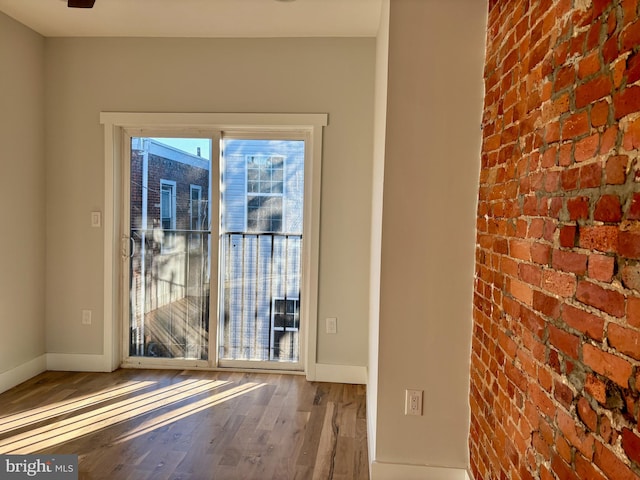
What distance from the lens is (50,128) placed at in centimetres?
323

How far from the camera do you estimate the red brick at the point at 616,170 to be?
2.81 ft

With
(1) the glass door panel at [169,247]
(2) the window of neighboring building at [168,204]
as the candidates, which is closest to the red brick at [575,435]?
(1) the glass door panel at [169,247]

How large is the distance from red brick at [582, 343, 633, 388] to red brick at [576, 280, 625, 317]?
0.09 metres

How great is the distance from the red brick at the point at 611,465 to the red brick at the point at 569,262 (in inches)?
15.2

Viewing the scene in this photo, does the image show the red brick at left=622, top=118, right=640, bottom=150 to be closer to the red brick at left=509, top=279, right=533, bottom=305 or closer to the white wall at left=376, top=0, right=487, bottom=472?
the red brick at left=509, top=279, right=533, bottom=305

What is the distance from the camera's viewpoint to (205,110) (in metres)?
3.15

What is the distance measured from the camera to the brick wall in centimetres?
84

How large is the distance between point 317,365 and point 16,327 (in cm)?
223

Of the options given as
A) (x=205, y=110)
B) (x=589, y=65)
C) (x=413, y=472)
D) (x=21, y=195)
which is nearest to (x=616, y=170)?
(x=589, y=65)

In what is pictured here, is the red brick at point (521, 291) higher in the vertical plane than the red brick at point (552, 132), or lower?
lower

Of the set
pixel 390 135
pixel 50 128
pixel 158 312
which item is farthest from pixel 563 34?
pixel 50 128

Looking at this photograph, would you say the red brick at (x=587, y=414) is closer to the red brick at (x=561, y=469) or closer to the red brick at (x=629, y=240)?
the red brick at (x=561, y=469)

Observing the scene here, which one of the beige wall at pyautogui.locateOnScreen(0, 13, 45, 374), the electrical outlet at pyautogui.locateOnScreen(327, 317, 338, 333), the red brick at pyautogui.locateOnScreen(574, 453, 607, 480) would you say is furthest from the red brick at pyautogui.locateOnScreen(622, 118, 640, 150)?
the beige wall at pyautogui.locateOnScreen(0, 13, 45, 374)

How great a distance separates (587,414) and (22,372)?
11.8 ft
